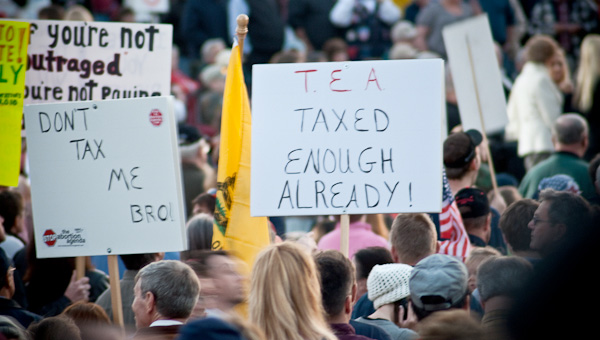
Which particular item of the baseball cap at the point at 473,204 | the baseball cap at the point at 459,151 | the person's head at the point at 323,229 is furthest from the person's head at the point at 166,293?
the person's head at the point at 323,229

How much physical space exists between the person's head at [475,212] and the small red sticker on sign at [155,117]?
6.82ft

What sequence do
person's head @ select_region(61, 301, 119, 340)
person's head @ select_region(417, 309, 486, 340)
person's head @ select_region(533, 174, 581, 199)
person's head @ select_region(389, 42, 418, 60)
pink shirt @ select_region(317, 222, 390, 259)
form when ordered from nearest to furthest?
1. person's head @ select_region(417, 309, 486, 340)
2. person's head @ select_region(61, 301, 119, 340)
3. pink shirt @ select_region(317, 222, 390, 259)
4. person's head @ select_region(533, 174, 581, 199)
5. person's head @ select_region(389, 42, 418, 60)

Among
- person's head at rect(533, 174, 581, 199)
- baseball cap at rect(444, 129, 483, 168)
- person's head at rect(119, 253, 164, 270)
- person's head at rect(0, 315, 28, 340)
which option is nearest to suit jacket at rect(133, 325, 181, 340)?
person's head at rect(0, 315, 28, 340)

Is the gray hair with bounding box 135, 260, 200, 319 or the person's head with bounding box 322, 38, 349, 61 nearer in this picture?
the gray hair with bounding box 135, 260, 200, 319

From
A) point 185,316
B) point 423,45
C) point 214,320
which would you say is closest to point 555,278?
point 214,320

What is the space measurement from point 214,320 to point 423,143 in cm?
277

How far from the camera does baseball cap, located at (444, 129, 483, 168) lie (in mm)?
6137

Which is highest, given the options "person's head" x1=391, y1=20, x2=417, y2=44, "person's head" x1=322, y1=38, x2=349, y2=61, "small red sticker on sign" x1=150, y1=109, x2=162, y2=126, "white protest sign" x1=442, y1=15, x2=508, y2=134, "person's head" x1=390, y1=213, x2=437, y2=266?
"person's head" x1=391, y1=20, x2=417, y2=44

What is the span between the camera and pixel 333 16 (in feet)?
44.9

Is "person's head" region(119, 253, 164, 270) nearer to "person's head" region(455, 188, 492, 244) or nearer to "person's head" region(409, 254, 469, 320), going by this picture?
"person's head" region(409, 254, 469, 320)

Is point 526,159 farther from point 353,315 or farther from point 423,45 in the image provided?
point 353,315

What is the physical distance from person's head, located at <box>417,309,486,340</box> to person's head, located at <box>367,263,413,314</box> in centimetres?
162

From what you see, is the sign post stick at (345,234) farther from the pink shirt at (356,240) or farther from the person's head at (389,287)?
the pink shirt at (356,240)

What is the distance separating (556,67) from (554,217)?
17.5 ft
